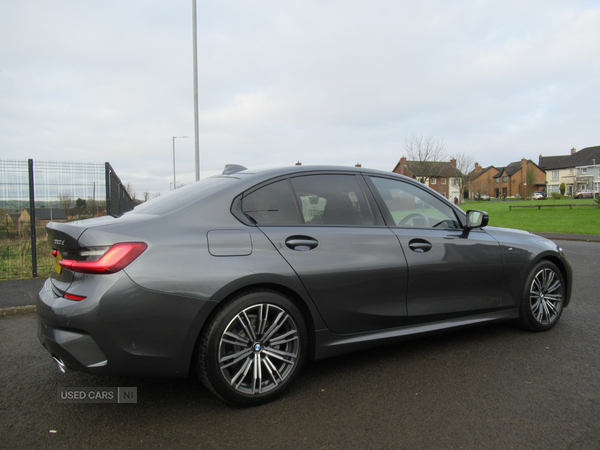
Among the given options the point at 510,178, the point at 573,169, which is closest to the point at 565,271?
the point at 573,169

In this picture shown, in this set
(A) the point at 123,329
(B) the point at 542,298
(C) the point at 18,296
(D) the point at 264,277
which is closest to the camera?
(A) the point at 123,329

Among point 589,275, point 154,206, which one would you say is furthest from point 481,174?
point 154,206

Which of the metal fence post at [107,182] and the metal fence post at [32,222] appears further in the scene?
the metal fence post at [107,182]

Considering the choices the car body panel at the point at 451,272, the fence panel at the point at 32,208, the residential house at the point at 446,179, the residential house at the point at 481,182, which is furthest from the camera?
the residential house at the point at 481,182

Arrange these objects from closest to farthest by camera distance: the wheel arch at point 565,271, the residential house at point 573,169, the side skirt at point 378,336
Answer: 1. the side skirt at point 378,336
2. the wheel arch at point 565,271
3. the residential house at point 573,169

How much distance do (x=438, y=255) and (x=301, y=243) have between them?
1279 millimetres

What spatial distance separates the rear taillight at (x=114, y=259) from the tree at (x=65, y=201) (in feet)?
19.9

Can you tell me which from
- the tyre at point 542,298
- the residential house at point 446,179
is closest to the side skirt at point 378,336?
the tyre at point 542,298

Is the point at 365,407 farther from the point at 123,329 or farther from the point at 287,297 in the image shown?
the point at 123,329

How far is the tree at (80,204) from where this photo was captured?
7.90 metres

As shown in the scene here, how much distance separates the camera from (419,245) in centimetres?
336

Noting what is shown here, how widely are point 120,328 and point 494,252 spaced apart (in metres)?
3.18

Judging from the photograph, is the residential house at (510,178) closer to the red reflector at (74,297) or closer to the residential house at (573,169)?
the residential house at (573,169)

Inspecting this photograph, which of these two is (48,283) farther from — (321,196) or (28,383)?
Answer: (321,196)
